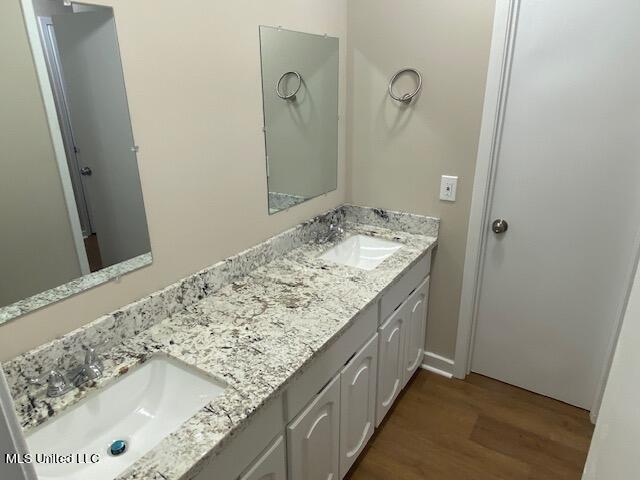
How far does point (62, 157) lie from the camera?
107cm

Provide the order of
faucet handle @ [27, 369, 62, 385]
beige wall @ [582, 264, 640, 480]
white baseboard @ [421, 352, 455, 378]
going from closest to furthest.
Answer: beige wall @ [582, 264, 640, 480] → faucet handle @ [27, 369, 62, 385] → white baseboard @ [421, 352, 455, 378]

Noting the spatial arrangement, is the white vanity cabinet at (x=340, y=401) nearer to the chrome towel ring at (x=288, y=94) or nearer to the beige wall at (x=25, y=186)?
the beige wall at (x=25, y=186)

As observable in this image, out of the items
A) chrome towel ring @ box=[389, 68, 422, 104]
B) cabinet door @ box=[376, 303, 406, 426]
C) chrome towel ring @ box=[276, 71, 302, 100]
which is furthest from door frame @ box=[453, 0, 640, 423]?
chrome towel ring @ box=[276, 71, 302, 100]

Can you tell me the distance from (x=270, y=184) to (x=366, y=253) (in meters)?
0.66

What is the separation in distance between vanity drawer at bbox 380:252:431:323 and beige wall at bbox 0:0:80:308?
3.65 ft

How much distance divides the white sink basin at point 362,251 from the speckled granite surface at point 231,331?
13 cm

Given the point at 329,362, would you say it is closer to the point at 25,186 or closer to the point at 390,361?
the point at 390,361

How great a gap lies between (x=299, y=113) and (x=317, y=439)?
133cm

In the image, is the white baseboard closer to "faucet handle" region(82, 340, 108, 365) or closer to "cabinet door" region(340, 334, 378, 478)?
"cabinet door" region(340, 334, 378, 478)

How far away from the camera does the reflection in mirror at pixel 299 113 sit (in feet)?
A: 5.51

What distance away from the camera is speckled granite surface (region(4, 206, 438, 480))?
0.93m

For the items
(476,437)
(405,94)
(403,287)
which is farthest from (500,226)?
(476,437)

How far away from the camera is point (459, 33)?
179 cm

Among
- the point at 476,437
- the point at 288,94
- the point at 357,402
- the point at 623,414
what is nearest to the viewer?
the point at 623,414
